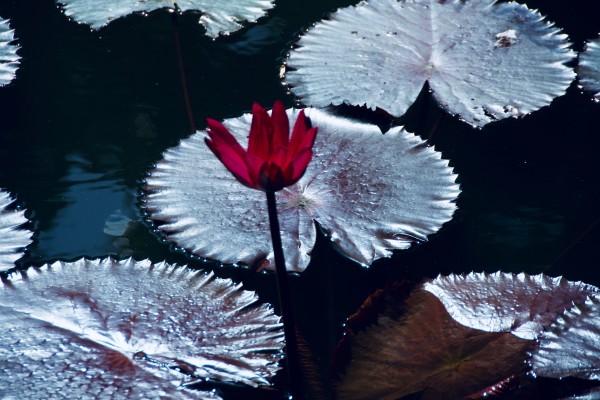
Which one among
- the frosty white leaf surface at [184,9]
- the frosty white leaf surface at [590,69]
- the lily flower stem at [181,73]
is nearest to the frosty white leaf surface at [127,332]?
the lily flower stem at [181,73]

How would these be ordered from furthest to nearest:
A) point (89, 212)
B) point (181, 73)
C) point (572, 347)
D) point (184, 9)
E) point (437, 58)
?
point (184, 9)
point (181, 73)
point (437, 58)
point (89, 212)
point (572, 347)

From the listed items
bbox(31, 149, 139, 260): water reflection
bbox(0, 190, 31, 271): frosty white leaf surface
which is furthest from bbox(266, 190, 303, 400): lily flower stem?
bbox(0, 190, 31, 271): frosty white leaf surface

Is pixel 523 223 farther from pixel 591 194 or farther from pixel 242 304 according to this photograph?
pixel 242 304

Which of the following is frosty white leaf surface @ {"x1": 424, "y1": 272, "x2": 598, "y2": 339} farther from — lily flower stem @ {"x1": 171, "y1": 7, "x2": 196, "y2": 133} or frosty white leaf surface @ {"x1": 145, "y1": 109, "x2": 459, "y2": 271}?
lily flower stem @ {"x1": 171, "y1": 7, "x2": 196, "y2": 133}

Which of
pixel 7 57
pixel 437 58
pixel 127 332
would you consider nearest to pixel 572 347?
pixel 127 332

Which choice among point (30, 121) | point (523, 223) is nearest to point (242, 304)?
point (523, 223)

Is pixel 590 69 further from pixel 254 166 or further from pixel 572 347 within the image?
pixel 254 166

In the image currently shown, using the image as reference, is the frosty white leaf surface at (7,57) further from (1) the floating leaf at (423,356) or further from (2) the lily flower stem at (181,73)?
(1) the floating leaf at (423,356)
